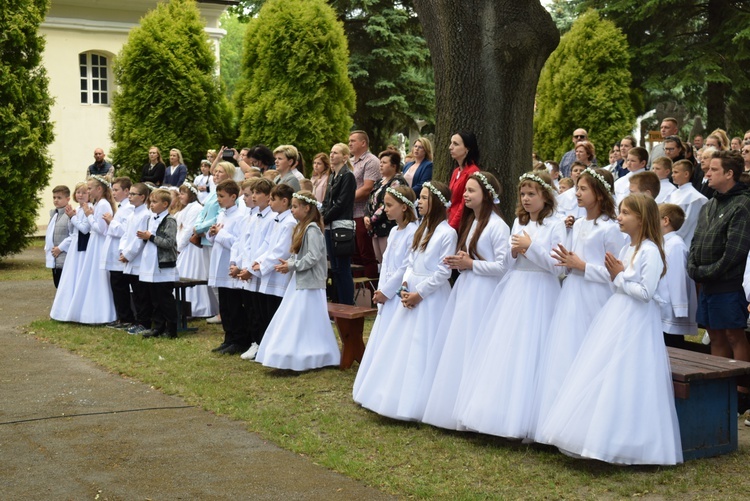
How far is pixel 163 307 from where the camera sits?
460 inches

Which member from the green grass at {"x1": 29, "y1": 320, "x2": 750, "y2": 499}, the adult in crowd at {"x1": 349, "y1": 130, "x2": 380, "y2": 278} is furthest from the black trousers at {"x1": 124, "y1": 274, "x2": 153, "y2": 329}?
the adult in crowd at {"x1": 349, "y1": 130, "x2": 380, "y2": 278}

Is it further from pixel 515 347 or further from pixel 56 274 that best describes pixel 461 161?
pixel 56 274

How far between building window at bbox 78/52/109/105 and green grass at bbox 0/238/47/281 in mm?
7102

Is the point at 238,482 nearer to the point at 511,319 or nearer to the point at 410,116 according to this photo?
the point at 511,319

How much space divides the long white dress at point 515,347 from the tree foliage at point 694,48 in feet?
61.8

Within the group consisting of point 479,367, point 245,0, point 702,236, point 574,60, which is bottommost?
point 479,367

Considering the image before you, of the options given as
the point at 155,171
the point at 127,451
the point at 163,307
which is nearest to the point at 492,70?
the point at 163,307

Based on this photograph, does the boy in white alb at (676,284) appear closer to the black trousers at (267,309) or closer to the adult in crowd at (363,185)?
the black trousers at (267,309)

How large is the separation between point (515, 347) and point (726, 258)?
A: 76.6 inches

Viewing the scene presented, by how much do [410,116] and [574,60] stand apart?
38.2ft

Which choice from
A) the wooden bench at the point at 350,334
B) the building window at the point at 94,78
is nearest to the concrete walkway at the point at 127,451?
the wooden bench at the point at 350,334

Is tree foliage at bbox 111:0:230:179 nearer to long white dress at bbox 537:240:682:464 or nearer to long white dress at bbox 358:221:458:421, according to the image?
long white dress at bbox 358:221:458:421

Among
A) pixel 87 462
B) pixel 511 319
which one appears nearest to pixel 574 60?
pixel 511 319

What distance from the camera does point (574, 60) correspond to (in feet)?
72.7
